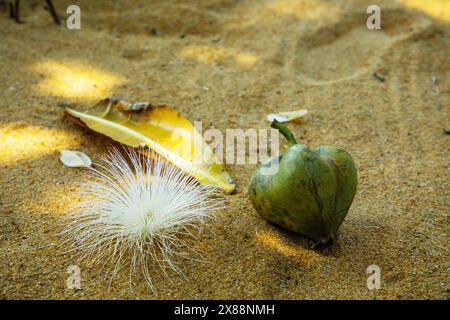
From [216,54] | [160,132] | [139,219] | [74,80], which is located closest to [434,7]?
[216,54]

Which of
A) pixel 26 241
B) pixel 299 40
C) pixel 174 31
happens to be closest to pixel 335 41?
pixel 299 40

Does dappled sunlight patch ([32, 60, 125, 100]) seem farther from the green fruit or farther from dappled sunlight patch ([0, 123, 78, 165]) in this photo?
the green fruit

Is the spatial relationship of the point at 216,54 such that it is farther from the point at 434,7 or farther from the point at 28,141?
the point at 434,7

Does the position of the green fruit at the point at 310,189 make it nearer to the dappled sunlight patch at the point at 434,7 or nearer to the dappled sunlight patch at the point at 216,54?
the dappled sunlight patch at the point at 216,54

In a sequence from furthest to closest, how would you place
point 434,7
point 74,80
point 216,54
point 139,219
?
point 434,7
point 216,54
point 74,80
point 139,219

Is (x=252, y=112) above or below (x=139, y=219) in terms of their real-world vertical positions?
above

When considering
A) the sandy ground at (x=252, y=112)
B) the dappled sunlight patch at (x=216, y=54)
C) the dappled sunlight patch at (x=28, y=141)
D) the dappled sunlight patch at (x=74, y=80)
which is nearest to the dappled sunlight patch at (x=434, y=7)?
the sandy ground at (x=252, y=112)

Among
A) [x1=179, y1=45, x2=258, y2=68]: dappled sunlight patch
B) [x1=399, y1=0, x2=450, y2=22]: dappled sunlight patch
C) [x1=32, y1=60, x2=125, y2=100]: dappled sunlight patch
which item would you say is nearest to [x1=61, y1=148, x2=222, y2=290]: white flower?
[x1=32, y1=60, x2=125, y2=100]: dappled sunlight patch

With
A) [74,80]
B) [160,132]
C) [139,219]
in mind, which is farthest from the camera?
[74,80]
